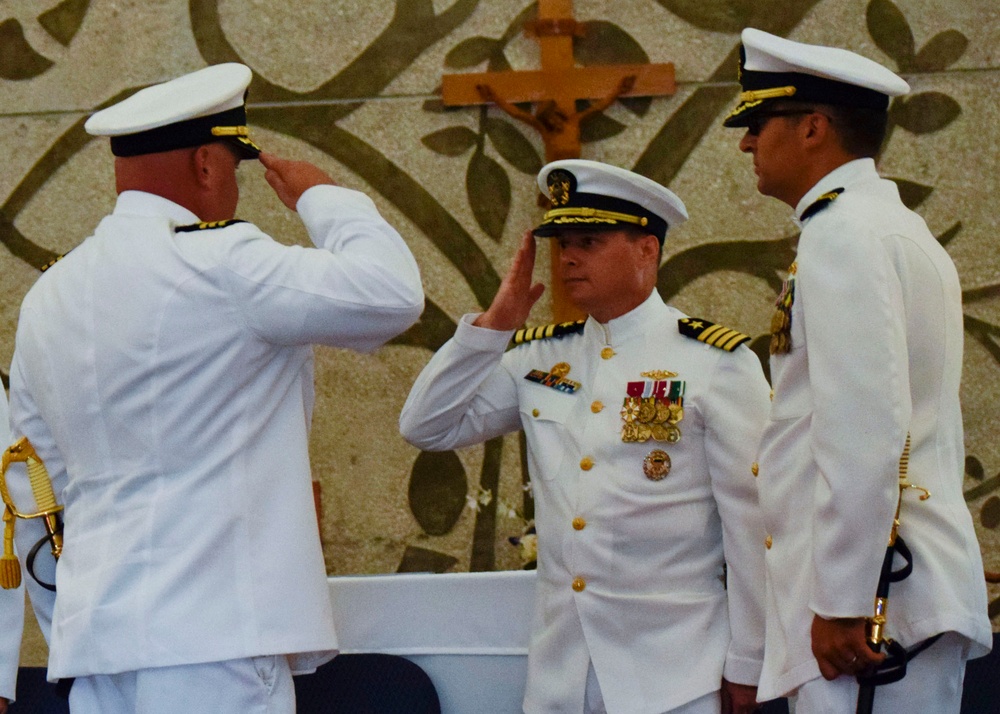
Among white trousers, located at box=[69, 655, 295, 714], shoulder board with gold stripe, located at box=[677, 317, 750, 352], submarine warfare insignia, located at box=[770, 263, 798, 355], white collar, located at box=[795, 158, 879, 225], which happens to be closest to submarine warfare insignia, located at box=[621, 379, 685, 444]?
shoulder board with gold stripe, located at box=[677, 317, 750, 352]

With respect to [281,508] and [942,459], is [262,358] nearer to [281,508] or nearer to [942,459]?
[281,508]

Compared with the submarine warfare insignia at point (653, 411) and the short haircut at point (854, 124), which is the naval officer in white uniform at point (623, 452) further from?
the short haircut at point (854, 124)

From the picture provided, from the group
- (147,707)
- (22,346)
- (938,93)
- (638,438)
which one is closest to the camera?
(147,707)

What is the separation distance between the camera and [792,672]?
1.83m

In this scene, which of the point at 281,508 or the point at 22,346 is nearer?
the point at 281,508

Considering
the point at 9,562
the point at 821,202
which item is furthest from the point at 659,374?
the point at 9,562

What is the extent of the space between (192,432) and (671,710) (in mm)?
978

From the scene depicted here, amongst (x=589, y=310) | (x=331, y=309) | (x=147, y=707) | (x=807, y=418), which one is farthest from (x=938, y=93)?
(x=147, y=707)

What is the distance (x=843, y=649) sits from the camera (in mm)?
1720

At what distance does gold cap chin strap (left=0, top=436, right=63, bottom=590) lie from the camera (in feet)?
6.58

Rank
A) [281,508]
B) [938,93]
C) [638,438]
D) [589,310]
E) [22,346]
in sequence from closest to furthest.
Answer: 1. [281,508]
2. [22,346]
3. [638,438]
4. [589,310]
5. [938,93]

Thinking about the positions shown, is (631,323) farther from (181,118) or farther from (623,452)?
(181,118)

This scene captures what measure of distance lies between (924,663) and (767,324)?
2315 mm

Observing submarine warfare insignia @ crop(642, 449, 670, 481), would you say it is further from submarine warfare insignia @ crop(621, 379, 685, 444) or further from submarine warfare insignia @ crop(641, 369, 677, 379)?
submarine warfare insignia @ crop(641, 369, 677, 379)
